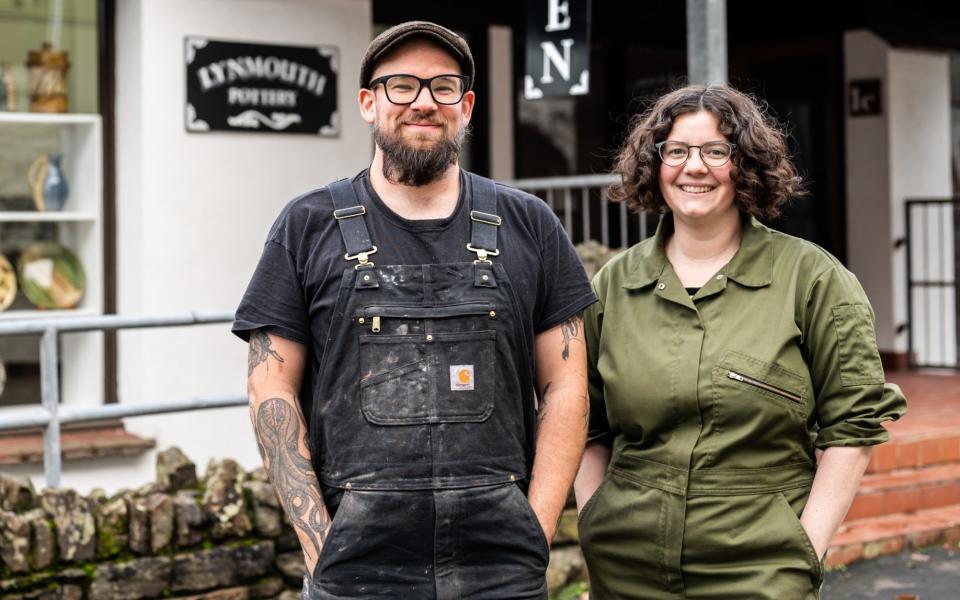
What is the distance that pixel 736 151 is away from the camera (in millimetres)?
3070

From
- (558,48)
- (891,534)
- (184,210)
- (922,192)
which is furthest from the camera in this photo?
(922,192)

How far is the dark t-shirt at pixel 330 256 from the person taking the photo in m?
2.76

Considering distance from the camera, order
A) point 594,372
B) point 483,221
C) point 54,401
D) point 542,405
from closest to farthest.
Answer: point 483,221, point 542,405, point 594,372, point 54,401

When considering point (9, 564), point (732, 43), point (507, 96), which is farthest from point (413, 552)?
point (732, 43)

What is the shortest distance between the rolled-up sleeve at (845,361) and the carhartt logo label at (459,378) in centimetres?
78

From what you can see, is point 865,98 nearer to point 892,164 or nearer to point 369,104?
point 892,164

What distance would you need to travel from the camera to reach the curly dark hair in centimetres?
307

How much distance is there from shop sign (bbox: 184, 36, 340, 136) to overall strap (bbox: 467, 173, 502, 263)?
4.65m

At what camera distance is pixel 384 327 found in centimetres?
273

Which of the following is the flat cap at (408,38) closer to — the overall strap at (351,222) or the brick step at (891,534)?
the overall strap at (351,222)

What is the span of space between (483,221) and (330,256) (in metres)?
0.32

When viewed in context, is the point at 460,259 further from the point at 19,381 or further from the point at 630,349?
the point at 19,381

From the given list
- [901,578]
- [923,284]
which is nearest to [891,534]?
[901,578]

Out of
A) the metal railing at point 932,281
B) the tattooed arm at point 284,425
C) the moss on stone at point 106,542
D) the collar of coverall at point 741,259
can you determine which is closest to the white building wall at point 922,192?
the metal railing at point 932,281
